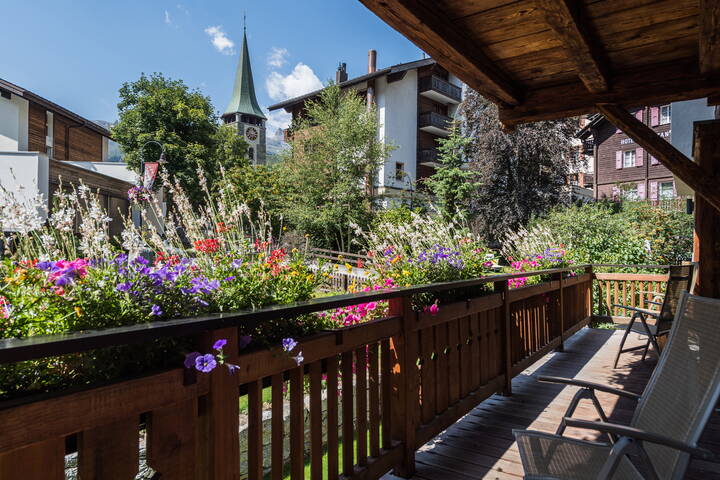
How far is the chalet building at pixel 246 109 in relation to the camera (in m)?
54.2

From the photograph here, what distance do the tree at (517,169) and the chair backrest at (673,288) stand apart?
43.8ft

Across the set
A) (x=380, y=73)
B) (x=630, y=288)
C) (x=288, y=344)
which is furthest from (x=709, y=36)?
(x=380, y=73)

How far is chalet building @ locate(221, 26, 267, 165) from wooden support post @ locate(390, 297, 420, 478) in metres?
53.8

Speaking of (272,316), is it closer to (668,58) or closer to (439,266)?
(439,266)

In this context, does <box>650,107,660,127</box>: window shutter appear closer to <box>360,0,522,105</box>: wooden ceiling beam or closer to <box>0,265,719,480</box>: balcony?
<box>0,265,719,480</box>: balcony

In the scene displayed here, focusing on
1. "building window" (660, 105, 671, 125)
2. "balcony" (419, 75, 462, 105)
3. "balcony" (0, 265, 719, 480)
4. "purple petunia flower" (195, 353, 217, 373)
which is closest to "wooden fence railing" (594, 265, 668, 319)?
"balcony" (0, 265, 719, 480)

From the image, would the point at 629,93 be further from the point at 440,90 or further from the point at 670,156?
the point at 440,90

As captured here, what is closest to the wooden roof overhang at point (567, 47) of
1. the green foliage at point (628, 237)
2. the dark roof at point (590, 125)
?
the green foliage at point (628, 237)

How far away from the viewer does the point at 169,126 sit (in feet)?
82.8

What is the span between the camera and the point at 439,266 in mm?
3123

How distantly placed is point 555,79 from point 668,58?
0.66 metres

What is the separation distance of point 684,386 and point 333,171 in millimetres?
17038

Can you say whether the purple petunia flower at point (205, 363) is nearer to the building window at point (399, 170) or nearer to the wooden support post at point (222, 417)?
the wooden support post at point (222, 417)

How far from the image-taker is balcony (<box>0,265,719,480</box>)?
40.5 inches
